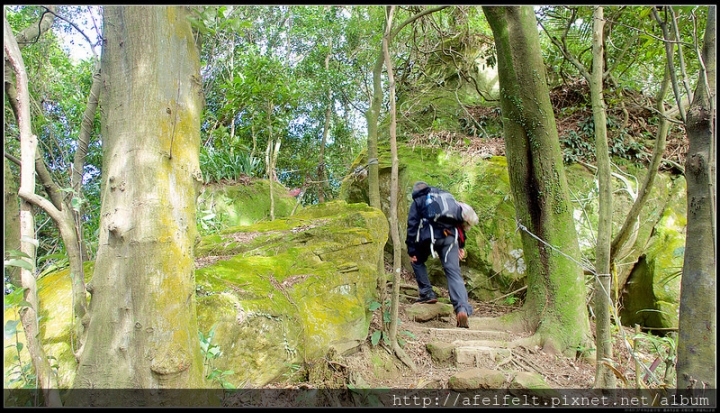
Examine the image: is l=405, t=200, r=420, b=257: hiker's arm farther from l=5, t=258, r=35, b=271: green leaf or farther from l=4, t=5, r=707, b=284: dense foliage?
l=5, t=258, r=35, b=271: green leaf

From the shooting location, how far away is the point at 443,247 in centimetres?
502

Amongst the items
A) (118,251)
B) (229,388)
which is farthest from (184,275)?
(229,388)

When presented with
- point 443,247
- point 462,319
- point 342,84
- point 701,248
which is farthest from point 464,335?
point 342,84

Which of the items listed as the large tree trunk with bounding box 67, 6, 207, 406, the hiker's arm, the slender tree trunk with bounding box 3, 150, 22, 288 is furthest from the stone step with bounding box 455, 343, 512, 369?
the slender tree trunk with bounding box 3, 150, 22, 288

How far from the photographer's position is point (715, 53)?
1.79 metres

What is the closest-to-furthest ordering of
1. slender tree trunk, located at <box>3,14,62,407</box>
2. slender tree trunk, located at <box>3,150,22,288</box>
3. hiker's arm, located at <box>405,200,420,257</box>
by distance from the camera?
slender tree trunk, located at <box>3,14,62,407</box>, slender tree trunk, located at <box>3,150,22,288</box>, hiker's arm, located at <box>405,200,420,257</box>

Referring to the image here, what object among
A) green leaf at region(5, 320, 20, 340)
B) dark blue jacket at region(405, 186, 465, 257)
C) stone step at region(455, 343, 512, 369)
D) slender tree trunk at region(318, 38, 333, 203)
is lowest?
stone step at region(455, 343, 512, 369)

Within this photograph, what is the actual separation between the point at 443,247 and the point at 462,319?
0.89 m

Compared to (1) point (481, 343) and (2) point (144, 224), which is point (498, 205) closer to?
(1) point (481, 343)

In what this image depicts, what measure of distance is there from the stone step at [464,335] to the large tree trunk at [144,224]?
3270mm

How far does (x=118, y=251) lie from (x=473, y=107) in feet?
26.9

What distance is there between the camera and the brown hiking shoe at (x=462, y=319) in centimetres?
477

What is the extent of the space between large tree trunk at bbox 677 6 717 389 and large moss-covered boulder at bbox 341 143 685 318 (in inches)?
164

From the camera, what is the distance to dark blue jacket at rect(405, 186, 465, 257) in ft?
16.7
